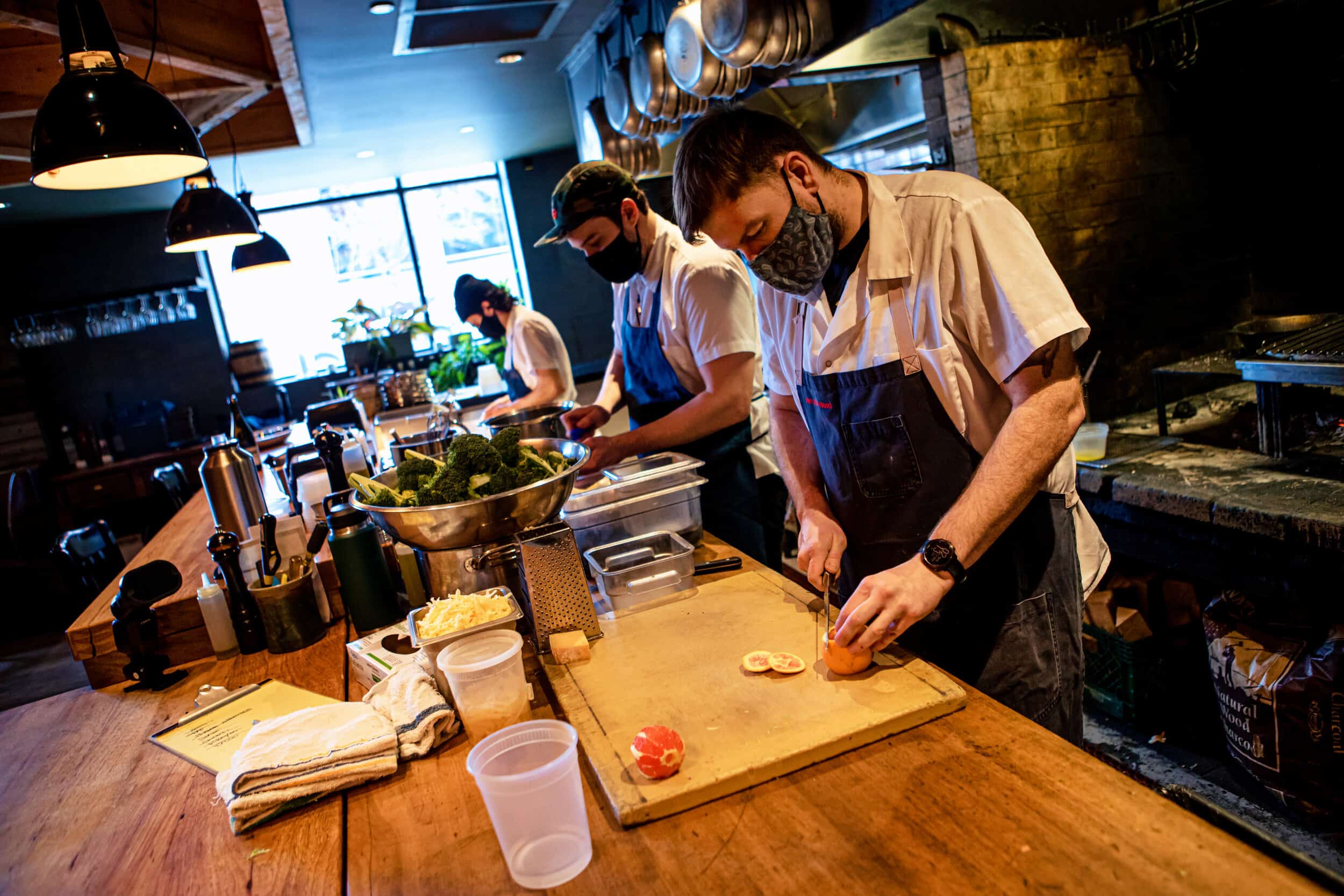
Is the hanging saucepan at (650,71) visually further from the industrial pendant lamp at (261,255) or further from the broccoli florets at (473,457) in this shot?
the broccoli florets at (473,457)

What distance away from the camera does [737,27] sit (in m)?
3.16

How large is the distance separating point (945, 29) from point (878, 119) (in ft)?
4.20

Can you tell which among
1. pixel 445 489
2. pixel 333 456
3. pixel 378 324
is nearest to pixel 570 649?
pixel 445 489

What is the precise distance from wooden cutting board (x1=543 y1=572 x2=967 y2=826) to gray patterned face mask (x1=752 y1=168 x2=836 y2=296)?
65cm

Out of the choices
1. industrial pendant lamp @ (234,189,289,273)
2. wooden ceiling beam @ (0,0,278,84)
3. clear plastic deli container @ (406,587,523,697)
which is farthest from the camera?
industrial pendant lamp @ (234,189,289,273)

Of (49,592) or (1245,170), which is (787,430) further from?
(49,592)

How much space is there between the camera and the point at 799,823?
3.30 ft

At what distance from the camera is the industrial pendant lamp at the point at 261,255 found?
17.1 ft

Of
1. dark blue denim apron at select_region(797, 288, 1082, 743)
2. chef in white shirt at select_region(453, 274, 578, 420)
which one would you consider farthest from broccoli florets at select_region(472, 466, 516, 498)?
chef in white shirt at select_region(453, 274, 578, 420)

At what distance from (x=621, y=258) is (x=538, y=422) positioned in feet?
2.32

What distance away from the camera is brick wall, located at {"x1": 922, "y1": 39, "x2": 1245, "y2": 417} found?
3572 mm

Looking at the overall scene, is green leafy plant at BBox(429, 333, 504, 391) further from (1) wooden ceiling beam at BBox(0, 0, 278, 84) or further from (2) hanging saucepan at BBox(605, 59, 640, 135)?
(1) wooden ceiling beam at BBox(0, 0, 278, 84)

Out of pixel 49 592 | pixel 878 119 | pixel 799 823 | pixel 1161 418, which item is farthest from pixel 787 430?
pixel 49 592

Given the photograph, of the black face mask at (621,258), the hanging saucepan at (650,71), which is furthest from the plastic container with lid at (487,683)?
the hanging saucepan at (650,71)
